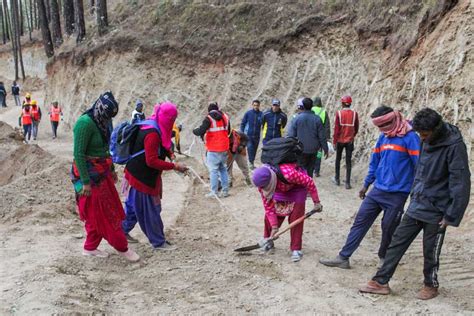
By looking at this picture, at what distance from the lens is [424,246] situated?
477 centimetres

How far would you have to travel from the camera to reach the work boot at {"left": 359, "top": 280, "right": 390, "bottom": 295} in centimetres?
488

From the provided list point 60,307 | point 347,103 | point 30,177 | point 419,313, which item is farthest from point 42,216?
point 347,103

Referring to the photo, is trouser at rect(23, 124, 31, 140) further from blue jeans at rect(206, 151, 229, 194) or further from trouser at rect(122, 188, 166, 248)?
trouser at rect(122, 188, 166, 248)

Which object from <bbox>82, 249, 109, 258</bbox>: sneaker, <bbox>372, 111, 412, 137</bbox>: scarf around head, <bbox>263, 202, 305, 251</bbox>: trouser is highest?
<bbox>372, 111, 412, 137</bbox>: scarf around head

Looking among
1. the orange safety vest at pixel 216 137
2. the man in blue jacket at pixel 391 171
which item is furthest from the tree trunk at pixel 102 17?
the man in blue jacket at pixel 391 171

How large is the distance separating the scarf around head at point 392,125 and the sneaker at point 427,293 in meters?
1.55

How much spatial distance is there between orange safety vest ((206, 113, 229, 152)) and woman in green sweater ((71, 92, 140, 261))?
11.5 ft

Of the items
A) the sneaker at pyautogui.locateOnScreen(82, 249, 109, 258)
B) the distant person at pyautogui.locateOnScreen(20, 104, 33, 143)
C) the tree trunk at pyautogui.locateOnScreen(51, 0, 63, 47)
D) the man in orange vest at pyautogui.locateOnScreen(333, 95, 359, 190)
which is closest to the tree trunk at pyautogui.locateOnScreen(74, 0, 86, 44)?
the tree trunk at pyautogui.locateOnScreen(51, 0, 63, 47)

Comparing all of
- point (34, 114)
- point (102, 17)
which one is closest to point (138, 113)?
point (34, 114)

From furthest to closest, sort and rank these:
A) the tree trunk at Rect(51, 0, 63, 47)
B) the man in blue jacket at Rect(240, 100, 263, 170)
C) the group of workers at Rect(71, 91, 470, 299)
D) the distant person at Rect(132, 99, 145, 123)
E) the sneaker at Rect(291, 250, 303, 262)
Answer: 1. the tree trunk at Rect(51, 0, 63, 47)
2. the man in blue jacket at Rect(240, 100, 263, 170)
3. the distant person at Rect(132, 99, 145, 123)
4. the sneaker at Rect(291, 250, 303, 262)
5. the group of workers at Rect(71, 91, 470, 299)

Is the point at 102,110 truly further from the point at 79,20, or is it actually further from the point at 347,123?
the point at 79,20

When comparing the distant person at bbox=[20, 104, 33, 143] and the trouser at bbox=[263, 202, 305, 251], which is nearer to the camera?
the trouser at bbox=[263, 202, 305, 251]

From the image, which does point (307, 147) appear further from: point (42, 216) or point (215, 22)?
point (215, 22)

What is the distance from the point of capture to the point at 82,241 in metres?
6.73
